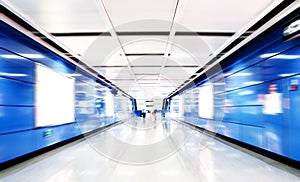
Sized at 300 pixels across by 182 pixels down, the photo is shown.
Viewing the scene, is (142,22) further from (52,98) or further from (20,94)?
(52,98)

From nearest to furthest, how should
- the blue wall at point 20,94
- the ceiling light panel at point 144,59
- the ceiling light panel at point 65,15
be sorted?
the ceiling light panel at point 65,15 → the blue wall at point 20,94 → the ceiling light panel at point 144,59

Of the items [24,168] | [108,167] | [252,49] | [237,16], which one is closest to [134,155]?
[108,167]

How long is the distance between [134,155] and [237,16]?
381 centimetres

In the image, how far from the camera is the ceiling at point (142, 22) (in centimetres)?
292

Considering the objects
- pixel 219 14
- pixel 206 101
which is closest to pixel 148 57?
pixel 219 14

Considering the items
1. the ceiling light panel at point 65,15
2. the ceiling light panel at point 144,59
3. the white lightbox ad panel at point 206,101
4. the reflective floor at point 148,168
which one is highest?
the ceiling light panel at point 65,15

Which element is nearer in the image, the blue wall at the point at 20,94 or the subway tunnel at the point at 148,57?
the subway tunnel at the point at 148,57

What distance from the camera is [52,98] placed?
5.44 m

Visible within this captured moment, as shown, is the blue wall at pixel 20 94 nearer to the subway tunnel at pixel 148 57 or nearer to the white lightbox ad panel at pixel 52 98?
the subway tunnel at pixel 148 57

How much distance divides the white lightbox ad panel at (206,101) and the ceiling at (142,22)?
393 cm

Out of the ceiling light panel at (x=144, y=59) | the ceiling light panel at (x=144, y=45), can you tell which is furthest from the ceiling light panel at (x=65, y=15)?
the ceiling light panel at (x=144, y=59)

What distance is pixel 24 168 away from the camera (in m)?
3.56

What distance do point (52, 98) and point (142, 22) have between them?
3.73m

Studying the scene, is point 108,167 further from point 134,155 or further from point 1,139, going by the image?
point 1,139
